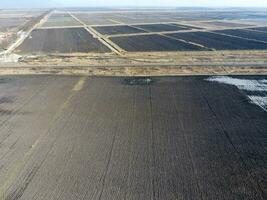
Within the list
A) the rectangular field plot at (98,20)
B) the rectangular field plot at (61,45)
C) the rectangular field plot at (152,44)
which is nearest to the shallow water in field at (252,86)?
the rectangular field plot at (152,44)

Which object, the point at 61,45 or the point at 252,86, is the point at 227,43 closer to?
the point at 61,45

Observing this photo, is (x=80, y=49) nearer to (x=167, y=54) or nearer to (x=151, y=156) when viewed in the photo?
(x=167, y=54)

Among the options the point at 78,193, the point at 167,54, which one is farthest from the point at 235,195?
the point at 167,54

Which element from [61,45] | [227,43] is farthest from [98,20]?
[227,43]

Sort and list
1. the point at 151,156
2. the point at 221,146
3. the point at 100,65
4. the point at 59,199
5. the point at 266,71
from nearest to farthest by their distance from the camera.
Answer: the point at 59,199 → the point at 151,156 → the point at 221,146 → the point at 266,71 → the point at 100,65

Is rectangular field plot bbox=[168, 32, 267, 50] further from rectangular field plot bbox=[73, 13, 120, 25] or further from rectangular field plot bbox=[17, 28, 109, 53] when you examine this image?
rectangular field plot bbox=[73, 13, 120, 25]
